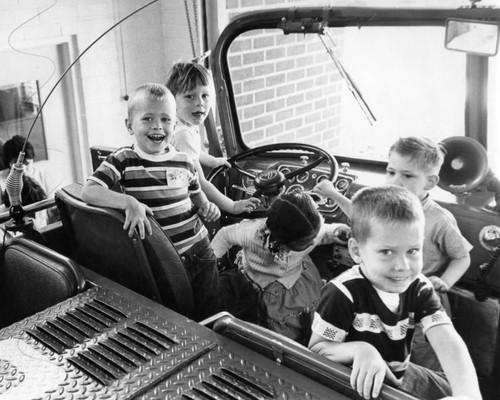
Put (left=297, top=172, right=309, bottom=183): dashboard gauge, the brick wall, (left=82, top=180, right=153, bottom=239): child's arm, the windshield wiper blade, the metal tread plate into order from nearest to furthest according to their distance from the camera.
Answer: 1. the metal tread plate
2. (left=82, top=180, right=153, bottom=239): child's arm
3. the windshield wiper blade
4. (left=297, top=172, right=309, bottom=183): dashboard gauge
5. the brick wall

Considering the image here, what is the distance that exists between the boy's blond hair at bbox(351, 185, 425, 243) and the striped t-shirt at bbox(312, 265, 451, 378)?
0.14 metres

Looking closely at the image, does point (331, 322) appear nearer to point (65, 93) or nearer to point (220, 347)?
point (220, 347)

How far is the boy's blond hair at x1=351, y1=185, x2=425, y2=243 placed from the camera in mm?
1579

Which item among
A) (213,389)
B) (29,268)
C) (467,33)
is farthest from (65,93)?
(213,389)

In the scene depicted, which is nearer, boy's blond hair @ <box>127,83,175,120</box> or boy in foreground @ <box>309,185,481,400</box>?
boy in foreground @ <box>309,185,481,400</box>

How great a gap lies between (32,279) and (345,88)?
7.16ft

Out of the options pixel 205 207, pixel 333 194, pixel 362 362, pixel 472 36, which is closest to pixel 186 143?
pixel 205 207

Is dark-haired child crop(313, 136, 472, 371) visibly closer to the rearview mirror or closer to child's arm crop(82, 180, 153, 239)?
the rearview mirror

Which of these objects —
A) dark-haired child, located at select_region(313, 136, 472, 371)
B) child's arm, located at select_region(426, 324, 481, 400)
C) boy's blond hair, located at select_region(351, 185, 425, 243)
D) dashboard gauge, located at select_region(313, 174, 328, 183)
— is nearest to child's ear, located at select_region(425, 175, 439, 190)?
dark-haired child, located at select_region(313, 136, 472, 371)

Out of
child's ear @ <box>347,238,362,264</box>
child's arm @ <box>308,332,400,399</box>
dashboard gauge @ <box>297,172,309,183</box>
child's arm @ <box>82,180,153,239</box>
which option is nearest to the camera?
child's arm @ <box>308,332,400,399</box>

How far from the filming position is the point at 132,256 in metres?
2.12

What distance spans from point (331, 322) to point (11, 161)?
288 centimetres

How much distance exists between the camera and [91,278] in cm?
213

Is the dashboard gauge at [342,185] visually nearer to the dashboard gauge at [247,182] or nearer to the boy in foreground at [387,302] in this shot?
the dashboard gauge at [247,182]
